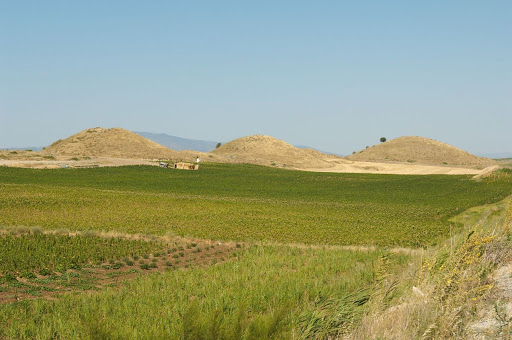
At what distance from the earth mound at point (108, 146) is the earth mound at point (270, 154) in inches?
821

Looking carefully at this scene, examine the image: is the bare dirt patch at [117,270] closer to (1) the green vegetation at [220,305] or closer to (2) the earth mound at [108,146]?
(1) the green vegetation at [220,305]

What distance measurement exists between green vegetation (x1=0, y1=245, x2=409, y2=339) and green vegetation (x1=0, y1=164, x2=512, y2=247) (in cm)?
931

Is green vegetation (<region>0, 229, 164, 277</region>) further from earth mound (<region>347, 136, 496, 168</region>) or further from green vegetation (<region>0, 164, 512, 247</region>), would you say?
earth mound (<region>347, 136, 496, 168</region>)

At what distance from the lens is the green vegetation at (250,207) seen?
30266 millimetres

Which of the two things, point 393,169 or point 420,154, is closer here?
point 393,169

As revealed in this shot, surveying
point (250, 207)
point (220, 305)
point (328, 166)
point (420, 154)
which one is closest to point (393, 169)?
point (328, 166)

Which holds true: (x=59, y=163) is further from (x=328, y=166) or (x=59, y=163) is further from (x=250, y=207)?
(x=328, y=166)

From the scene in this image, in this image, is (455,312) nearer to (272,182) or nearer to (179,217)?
(179,217)

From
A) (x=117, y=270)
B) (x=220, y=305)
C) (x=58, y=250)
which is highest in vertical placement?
(x=220, y=305)

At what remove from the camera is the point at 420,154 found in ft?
594

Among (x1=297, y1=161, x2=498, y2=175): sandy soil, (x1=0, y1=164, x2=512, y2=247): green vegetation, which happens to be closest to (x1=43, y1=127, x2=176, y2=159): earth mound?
(x1=297, y1=161, x2=498, y2=175): sandy soil

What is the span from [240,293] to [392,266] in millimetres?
5596

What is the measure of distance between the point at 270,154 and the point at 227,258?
131977mm

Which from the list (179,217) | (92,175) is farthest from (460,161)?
(179,217)
